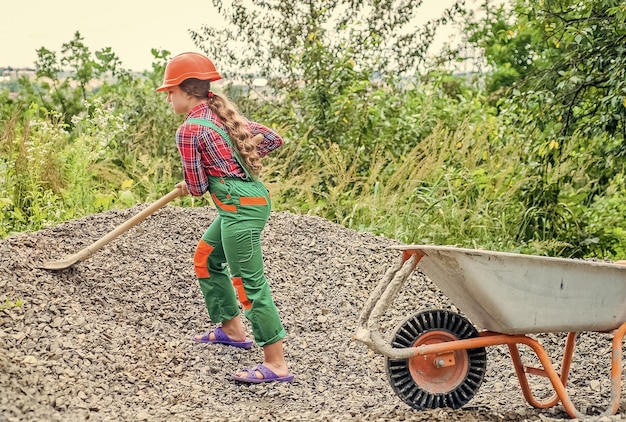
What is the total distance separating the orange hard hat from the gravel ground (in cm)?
128

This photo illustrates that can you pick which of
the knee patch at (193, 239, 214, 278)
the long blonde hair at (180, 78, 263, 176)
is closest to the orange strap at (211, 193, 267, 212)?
the long blonde hair at (180, 78, 263, 176)

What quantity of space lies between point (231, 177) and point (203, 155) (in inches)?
6.0

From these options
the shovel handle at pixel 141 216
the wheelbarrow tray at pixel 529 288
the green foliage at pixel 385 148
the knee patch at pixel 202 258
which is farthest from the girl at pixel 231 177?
the green foliage at pixel 385 148

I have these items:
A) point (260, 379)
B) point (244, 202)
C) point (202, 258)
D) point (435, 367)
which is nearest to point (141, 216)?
point (202, 258)

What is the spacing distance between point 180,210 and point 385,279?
303 cm

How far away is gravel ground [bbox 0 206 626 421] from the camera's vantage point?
3336mm

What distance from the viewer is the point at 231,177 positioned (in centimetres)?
363

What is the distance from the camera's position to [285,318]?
15.4 ft

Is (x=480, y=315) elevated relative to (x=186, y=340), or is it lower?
elevated

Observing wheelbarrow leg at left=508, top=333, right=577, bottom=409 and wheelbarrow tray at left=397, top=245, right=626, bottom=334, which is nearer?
wheelbarrow tray at left=397, top=245, right=626, bottom=334

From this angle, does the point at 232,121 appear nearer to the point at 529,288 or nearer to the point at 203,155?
the point at 203,155

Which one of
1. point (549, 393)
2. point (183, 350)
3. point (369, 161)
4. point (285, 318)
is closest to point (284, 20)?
point (369, 161)

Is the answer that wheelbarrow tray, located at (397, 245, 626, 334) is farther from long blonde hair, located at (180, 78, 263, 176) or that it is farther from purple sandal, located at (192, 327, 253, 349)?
purple sandal, located at (192, 327, 253, 349)

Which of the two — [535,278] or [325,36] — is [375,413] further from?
[325,36]
